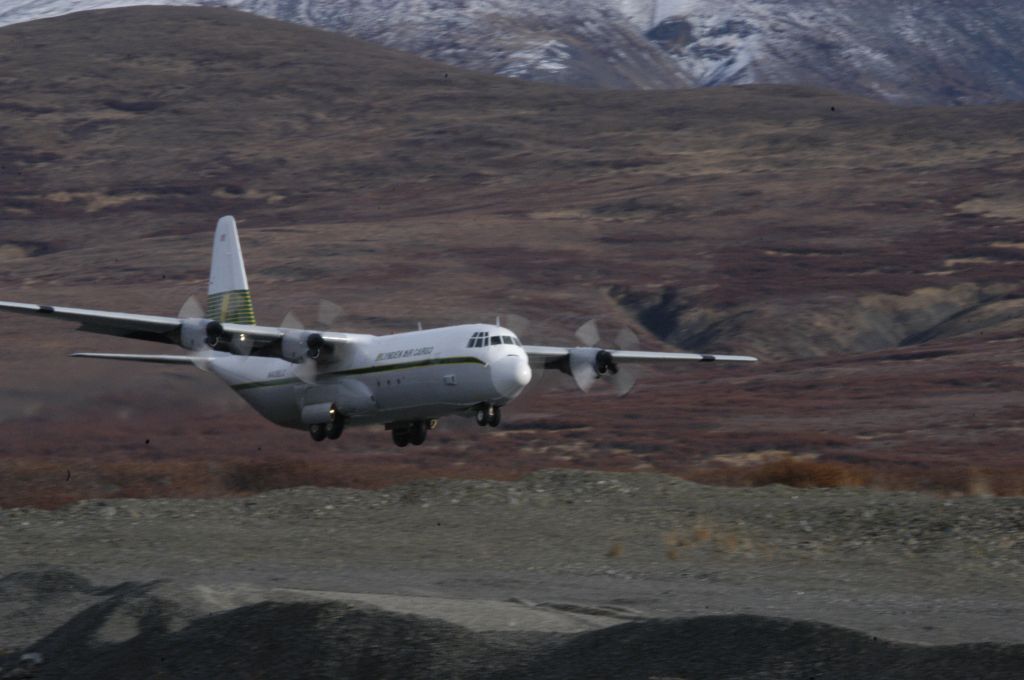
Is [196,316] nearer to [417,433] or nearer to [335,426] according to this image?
[335,426]

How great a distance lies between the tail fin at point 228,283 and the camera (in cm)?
5525

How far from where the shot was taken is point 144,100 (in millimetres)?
189750

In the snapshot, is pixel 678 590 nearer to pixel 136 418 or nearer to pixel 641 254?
pixel 136 418

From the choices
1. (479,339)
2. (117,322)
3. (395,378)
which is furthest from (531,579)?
(117,322)

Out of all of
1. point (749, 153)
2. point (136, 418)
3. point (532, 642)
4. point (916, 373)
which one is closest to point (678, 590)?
point (532, 642)

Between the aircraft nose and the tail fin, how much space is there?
49.5 feet

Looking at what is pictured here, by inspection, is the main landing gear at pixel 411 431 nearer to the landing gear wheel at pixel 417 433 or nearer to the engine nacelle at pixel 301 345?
the landing gear wheel at pixel 417 433

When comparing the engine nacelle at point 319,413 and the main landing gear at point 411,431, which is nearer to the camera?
the engine nacelle at point 319,413

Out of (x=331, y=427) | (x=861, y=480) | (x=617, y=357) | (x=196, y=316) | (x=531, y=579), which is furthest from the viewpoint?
(x=617, y=357)

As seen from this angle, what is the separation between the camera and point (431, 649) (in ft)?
54.3

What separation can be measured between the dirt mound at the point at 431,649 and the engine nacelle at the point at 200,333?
27.3 m

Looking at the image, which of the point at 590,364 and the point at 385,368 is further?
the point at 590,364

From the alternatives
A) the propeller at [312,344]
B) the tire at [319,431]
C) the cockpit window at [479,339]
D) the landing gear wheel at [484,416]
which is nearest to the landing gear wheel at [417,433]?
the tire at [319,431]

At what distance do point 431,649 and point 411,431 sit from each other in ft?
113
